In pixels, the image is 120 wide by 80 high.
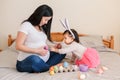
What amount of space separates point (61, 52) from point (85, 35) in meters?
1.20

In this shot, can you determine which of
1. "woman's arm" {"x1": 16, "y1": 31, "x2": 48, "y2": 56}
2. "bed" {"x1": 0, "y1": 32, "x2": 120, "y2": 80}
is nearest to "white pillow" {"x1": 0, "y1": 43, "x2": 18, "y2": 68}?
"bed" {"x1": 0, "y1": 32, "x2": 120, "y2": 80}

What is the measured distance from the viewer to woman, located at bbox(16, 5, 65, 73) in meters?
1.88

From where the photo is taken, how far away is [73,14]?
10.5 feet

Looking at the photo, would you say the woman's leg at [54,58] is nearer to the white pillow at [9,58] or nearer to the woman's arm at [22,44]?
the woman's arm at [22,44]

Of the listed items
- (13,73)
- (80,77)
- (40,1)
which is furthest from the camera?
(40,1)

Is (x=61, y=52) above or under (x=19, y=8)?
under

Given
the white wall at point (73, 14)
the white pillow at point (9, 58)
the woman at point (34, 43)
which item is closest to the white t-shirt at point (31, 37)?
the woman at point (34, 43)

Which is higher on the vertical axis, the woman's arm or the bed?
the woman's arm

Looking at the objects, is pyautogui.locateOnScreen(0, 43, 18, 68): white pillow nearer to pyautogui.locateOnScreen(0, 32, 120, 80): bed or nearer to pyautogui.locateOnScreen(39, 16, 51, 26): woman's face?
pyautogui.locateOnScreen(0, 32, 120, 80): bed

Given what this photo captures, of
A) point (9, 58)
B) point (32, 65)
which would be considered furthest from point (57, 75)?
point (9, 58)

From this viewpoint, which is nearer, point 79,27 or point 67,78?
point 67,78

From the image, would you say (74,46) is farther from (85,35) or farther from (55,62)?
(85,35)

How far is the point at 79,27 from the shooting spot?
323 cm

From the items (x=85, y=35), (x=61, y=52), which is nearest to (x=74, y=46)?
(x=61, y=52)
